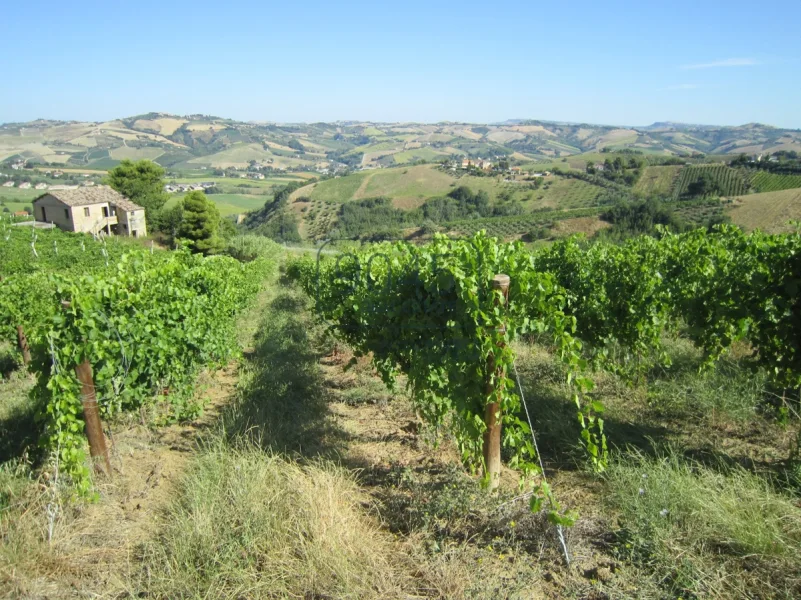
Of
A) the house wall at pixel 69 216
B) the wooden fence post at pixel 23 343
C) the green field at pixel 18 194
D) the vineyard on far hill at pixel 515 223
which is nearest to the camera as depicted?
the wooden fence post at pixel 23 343

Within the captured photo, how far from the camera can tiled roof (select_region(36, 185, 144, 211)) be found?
36.8 metres

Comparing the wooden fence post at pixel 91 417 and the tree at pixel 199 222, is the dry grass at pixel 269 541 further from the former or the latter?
the tree at pixel 199 222

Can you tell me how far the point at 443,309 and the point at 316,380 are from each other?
12.5ft

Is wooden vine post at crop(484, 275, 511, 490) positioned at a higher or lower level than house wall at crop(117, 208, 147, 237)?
higher

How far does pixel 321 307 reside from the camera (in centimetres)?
729

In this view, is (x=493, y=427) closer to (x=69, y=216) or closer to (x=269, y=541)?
(x=269, y=541)

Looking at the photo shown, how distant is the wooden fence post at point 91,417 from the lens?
12.8ft

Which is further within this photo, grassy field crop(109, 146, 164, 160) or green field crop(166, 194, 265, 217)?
grassy field crop(109, 146, 164, 160)

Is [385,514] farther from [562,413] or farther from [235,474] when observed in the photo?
[562,413]

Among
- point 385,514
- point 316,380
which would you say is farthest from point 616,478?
point 316,380

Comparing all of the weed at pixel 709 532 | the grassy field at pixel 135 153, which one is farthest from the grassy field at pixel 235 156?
the weed at pixel 709 532

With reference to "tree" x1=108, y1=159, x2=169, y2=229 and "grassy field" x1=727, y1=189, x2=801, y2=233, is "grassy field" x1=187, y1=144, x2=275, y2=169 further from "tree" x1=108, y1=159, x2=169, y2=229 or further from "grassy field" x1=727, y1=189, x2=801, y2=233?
"grassy field" x1=727, y1=189, x2=801, y2=233

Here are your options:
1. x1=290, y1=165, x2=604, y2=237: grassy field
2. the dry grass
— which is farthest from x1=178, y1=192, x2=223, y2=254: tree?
the dry grass

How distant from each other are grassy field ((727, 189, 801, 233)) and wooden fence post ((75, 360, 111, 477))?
117 ft
